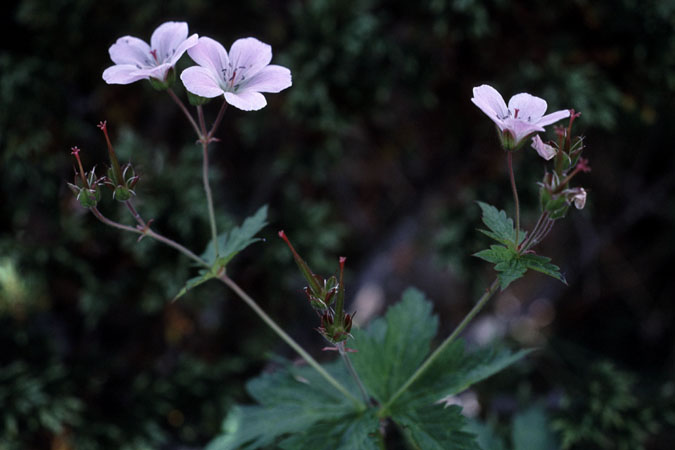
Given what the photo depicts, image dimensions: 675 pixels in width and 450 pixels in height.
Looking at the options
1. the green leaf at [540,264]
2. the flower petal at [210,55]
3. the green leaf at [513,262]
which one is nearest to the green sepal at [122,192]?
the flower petal at [210,55]

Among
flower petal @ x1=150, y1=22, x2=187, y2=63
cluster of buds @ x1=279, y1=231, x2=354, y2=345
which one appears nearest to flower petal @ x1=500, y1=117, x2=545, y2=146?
cluster of buds @ x1=279, y1=231, x2=354, y2=345

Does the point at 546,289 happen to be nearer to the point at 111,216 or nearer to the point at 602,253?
the point at 602,253

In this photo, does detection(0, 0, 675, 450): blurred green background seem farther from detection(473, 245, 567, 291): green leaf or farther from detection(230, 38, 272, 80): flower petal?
detection(473, 245, 567, 291): green leaf

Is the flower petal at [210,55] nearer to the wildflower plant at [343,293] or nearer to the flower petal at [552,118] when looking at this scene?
the wildflower plant at [343,293]

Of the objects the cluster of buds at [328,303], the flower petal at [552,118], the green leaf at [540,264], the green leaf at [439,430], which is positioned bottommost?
the green leaf at [439,430]

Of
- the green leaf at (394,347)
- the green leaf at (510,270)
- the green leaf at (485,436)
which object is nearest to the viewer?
the green leaf at (510,270)

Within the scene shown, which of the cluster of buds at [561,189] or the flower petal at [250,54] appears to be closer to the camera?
the cluster of buds at [561,189]

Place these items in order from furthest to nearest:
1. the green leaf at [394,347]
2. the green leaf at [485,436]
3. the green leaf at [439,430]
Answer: the green leaf at [485,436]
the green leaf at [394,347]
the green leaf at [439,430]

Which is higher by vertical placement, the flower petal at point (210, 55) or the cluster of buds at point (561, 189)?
the flower petal at point (210, 55)

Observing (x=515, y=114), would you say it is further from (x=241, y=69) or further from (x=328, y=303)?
(x=241, y=69)

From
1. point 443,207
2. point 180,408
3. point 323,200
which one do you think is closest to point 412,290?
point 443,207
